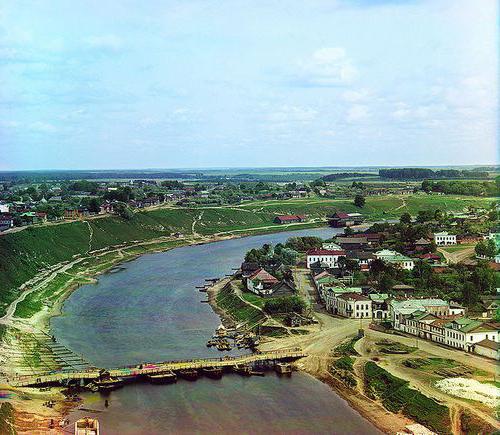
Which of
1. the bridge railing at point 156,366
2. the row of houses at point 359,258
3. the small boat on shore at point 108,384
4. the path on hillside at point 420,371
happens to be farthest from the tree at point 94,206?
the small boat on shore at point 108,384

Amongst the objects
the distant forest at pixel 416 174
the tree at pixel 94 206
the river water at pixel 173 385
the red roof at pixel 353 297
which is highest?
the distant forest at pixel 416 174

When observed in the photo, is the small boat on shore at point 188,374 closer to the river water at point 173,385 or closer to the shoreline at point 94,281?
the river water at point 173,385

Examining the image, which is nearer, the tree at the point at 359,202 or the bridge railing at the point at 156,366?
the bridge railing at the point at 156,366

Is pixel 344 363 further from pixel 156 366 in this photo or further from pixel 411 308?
pixel 156 366

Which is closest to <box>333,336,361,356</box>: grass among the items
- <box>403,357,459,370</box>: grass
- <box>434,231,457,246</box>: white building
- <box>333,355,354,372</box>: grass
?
<box>333,355,354,372</box>: grass

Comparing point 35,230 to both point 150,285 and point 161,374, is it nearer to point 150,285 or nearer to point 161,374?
point 150,285

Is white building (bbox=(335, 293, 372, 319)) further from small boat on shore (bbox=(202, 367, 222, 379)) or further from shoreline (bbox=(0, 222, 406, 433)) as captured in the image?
small boat on shore (bbox=(202, 367, 222, 379))

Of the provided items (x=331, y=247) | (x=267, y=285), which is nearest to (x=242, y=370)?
A: (x=267, y=285)
